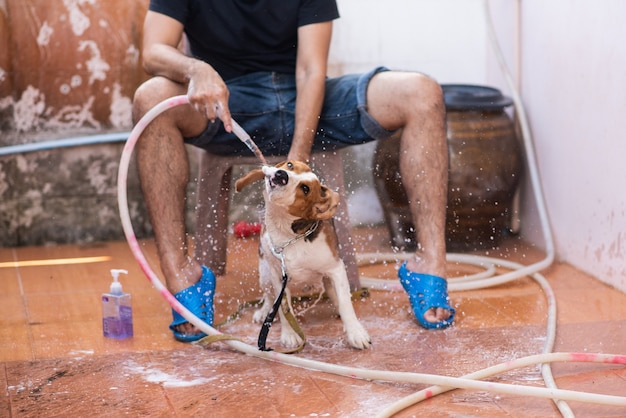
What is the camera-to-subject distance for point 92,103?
3742 mm

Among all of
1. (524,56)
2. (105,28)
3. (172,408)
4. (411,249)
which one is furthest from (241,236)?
(172,408)

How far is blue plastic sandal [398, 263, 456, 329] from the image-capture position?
2.44m

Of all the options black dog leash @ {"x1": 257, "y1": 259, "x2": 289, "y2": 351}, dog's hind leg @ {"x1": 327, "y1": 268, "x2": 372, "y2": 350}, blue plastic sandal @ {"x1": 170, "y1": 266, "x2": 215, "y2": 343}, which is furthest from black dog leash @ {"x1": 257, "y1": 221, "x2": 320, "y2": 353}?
blue plastic sandal @ {"x1": 170, "y1": 266, "x2": 215, "y2": 343}

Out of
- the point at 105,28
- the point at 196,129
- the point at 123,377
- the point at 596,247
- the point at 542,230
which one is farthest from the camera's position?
the point at 105,28

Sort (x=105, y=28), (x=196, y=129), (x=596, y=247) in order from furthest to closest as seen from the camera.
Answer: (x=105, y=28) → (x=596, y=247) → (x=196, y=129)

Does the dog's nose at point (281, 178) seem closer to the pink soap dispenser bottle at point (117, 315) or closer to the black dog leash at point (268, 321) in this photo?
the black dog leash at point (268, 321)

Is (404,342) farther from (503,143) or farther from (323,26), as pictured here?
(503,143)

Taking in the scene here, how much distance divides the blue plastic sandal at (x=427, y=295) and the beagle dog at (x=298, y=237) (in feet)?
0.73

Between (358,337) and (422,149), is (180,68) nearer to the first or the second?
(422,149)

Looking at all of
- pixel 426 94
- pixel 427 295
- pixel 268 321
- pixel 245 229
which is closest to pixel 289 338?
pixel 268 321

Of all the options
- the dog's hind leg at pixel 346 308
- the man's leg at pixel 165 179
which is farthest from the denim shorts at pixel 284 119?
the dog's hind leg at pixel 346 308

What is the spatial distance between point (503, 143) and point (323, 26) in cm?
107

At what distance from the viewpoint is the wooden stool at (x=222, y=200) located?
8.84 ft

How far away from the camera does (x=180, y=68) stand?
2.42 meters
